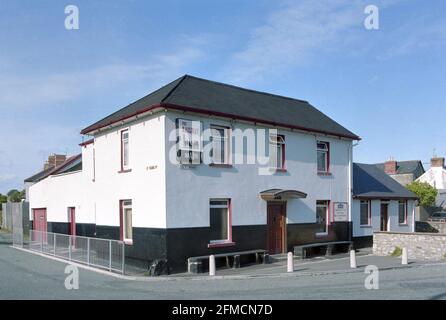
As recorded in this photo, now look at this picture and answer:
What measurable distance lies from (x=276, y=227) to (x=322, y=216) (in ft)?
10.9

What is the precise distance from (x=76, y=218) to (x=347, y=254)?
13945 mm

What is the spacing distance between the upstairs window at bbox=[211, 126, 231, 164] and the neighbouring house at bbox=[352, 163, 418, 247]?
8968 mm

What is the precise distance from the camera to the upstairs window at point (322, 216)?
21.1 metres

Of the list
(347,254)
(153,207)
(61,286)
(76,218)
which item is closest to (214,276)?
(153,207)

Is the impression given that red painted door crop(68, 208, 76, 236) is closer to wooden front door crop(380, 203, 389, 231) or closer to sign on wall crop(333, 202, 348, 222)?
sign on wall crop(333, 202, 348, 222)

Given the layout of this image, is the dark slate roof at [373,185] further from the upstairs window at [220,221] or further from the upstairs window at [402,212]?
the upstairs window at [220,221]

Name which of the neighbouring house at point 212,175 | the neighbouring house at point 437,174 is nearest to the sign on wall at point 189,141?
the neighbouring house at point 212,175

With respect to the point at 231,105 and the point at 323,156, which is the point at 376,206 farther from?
the point at 231,105

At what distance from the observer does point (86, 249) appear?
1672cm

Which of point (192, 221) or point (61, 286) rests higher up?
point (192, 221)
